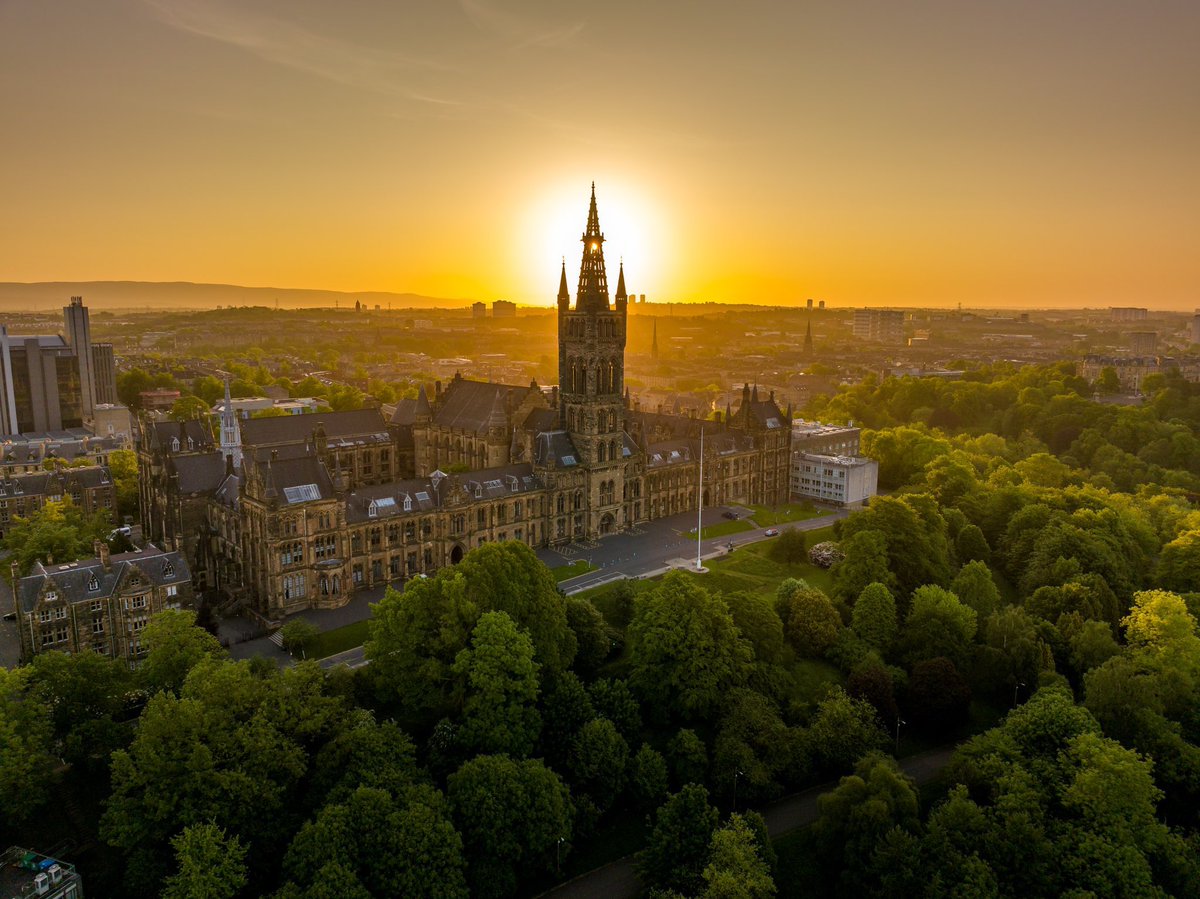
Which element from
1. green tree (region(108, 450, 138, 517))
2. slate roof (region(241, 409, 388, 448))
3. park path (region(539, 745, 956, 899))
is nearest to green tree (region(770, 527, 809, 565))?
park path (region(539, 745, 956, 899))

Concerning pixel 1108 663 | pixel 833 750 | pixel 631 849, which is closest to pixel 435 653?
pixel 631 849

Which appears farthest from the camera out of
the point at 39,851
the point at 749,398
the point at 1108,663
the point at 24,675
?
the point at 749,398

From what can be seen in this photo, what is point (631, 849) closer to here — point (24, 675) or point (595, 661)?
point (595, 661)

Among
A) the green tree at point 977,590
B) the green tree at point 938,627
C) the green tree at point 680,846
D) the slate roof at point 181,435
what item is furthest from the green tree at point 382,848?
the slate roof at point 181,435

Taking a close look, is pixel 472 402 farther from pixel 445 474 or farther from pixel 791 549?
pixel 791 549

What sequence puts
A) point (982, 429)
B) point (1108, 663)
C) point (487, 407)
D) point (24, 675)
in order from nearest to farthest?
point (24, 675), point (1108, 663), point (487, 407), point (982, 429)

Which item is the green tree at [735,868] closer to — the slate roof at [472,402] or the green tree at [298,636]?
the green tree at [298,636]

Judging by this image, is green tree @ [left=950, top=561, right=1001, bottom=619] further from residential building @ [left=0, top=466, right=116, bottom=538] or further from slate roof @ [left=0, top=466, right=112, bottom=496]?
slate roof @ [left=0, top=466, right=112, bottom=496]

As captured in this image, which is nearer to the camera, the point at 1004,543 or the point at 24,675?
the point at 24,675

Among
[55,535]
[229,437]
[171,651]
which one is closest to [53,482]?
[229,437]
